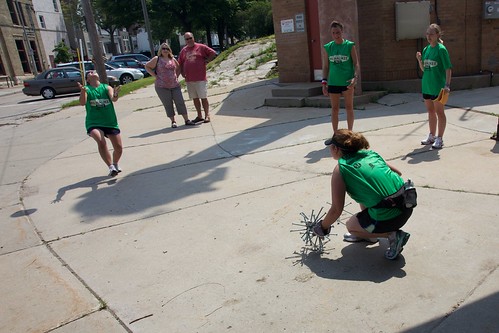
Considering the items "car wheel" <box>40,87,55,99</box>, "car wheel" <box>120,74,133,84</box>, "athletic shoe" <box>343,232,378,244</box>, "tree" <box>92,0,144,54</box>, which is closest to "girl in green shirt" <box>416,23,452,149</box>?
"athletic shoe" <box>343,232,378,244</box>

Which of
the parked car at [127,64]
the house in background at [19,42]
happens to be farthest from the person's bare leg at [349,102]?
the house in background at [19,42]

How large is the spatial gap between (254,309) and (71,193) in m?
3.56

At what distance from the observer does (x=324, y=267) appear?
3.29 metres

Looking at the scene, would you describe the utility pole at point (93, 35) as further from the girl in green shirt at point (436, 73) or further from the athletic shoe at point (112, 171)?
the girl in green shirt at point (436, 73)

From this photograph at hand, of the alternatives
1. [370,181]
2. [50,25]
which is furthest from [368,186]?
[50,25]

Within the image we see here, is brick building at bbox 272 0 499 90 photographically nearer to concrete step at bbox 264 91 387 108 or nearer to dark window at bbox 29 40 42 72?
concrete step at bbox 264 91 387 108

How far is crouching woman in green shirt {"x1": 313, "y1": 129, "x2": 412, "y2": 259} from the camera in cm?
314

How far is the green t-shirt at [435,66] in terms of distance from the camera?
18.5 ft

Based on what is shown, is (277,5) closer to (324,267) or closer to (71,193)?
(71,193)

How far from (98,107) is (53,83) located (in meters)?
17.5

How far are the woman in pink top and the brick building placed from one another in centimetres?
319

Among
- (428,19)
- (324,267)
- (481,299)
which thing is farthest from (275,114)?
(481,299)

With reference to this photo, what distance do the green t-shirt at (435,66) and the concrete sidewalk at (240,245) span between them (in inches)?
31.3

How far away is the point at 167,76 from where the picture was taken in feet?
29.1
